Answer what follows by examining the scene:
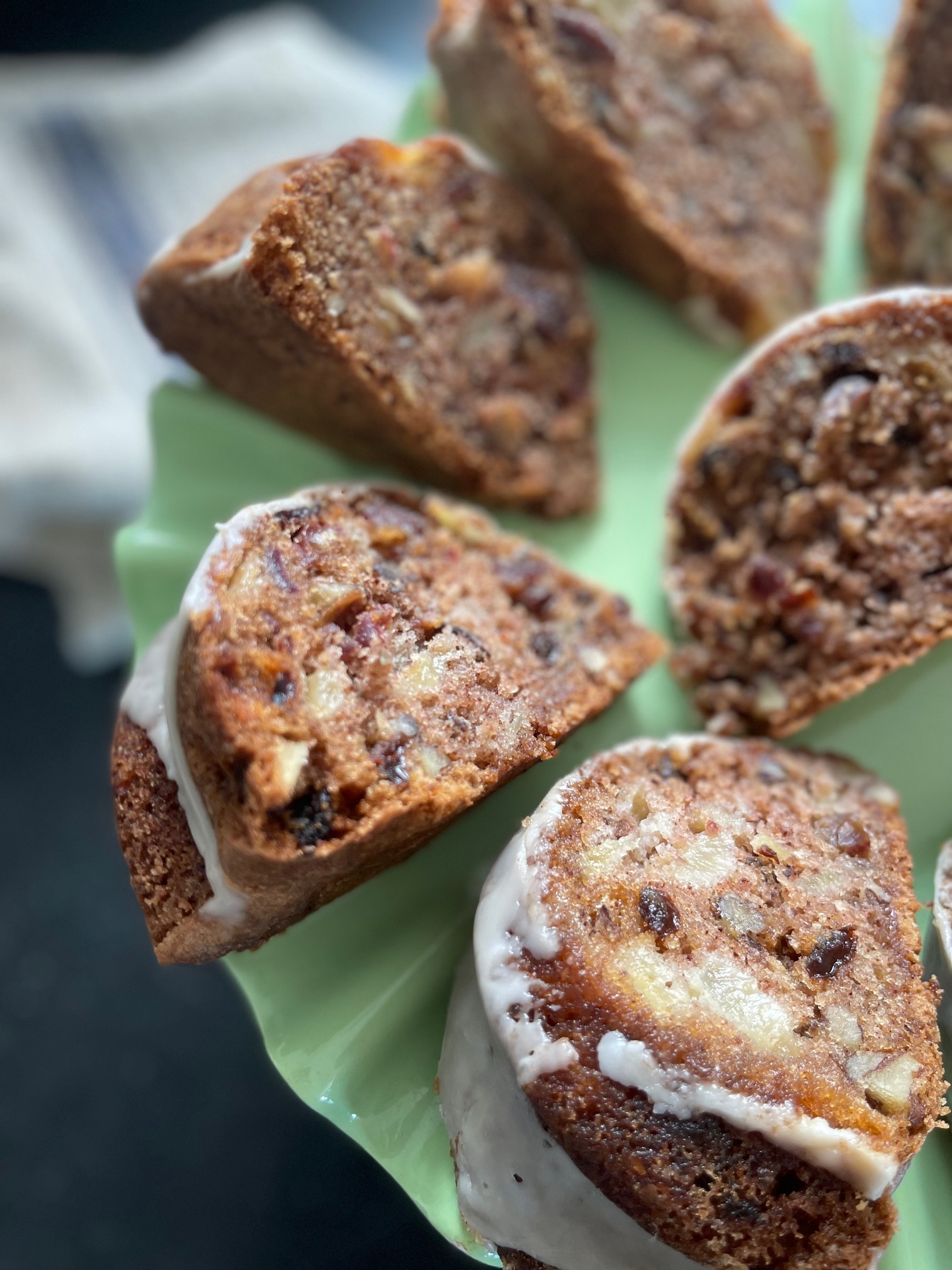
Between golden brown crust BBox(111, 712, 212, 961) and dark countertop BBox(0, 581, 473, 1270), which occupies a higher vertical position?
golden brown crust BBox(111, 712, 212, 961)

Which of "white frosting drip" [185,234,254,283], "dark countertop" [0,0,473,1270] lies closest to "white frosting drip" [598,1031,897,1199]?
"dark countertop" [0,0,473,1270]

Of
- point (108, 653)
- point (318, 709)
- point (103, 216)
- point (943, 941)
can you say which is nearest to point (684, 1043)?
point (943, 941)

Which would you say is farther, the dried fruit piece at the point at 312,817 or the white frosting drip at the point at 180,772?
the white frosting drip at the point at 180,772

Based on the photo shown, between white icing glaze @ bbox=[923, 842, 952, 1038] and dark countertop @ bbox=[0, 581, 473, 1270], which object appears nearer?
white icing glaze @ bbox=[923, 842, 952, 1038]

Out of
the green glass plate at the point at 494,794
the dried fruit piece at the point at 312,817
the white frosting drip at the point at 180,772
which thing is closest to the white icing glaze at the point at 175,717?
the white frosting drip at the point at 180,772

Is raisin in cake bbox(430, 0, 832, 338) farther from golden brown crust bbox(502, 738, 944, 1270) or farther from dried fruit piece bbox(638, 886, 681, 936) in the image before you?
dried fruit piece bbox(638, 886, 681, 936)

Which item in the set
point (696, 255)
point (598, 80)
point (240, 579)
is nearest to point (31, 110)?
point (598, 80)

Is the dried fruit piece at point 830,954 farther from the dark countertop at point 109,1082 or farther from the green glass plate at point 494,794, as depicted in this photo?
the dark countertop at point 109,1082
